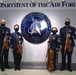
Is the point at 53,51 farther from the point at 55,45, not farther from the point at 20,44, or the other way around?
the point at 20,44

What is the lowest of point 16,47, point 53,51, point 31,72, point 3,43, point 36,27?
point 31,72

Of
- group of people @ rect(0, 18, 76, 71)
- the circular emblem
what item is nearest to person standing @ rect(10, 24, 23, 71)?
group of people @ rect(0, 18, 76, 71)

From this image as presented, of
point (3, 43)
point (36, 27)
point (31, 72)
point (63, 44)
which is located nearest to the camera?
point (31, 72)

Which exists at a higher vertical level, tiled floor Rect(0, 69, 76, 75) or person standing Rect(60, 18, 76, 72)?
person standing Rect(60, 18, 76, 72)

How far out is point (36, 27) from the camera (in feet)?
25.3

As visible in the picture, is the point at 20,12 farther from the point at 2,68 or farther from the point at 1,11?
the point at 2,68

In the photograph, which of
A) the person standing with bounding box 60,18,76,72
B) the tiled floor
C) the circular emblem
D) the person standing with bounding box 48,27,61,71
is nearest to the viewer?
the tiled floor

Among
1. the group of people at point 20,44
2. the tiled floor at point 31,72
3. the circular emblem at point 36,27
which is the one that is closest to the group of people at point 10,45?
the group of people at point 20,44

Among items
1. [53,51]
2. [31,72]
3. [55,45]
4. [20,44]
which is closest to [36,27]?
[20,44]

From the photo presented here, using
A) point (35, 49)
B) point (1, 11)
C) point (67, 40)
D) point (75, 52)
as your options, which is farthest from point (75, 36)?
point (1, 11)

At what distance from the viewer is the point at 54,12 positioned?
7664 millimetres

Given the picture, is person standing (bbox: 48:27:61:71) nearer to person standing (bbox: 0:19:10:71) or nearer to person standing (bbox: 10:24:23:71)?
person standing (bbox: 10:24:23:71)

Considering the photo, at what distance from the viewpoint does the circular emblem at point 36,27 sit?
7703 millimetres

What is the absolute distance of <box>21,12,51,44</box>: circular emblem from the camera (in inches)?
303
